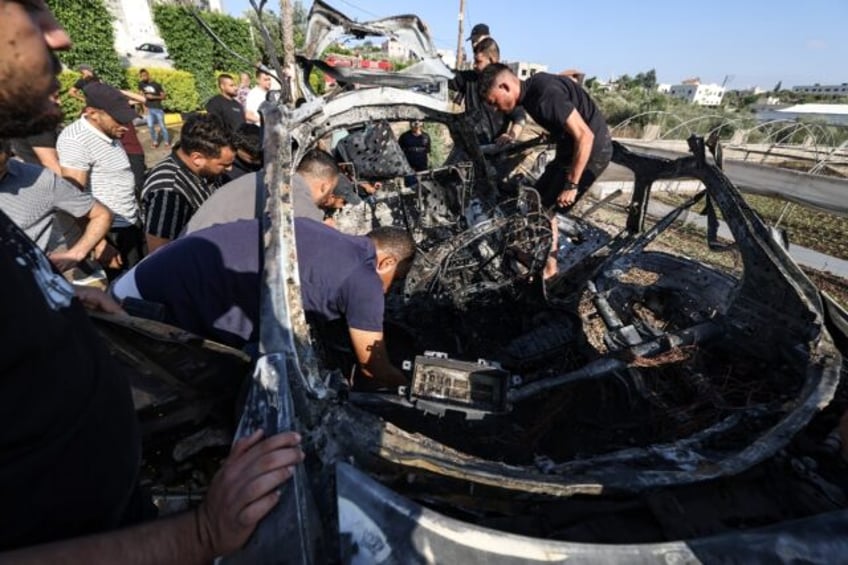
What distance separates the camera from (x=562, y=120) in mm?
3908

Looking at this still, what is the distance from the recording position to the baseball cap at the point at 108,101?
3441mm

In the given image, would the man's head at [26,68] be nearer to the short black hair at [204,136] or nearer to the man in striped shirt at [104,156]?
the short black hair at [204,136]

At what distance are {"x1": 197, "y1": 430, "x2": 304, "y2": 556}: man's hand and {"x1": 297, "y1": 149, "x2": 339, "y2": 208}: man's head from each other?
8.08 ft

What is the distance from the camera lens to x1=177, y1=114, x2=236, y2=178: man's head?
3188 millimetres

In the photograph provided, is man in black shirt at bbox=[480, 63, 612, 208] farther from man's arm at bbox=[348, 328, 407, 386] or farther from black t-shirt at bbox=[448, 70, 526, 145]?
man's arm at bbox=[348, 328, 407, 386]

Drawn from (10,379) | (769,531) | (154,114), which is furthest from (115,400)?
(154,114)

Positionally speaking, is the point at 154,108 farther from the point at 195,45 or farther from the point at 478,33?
the point at 195,45

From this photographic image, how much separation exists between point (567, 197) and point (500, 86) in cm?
124

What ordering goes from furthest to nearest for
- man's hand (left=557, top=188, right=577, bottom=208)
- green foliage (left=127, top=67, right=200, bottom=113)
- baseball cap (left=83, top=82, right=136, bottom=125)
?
green foliage (left=127, top=67, right=200, bottom=113) → man's hand (left=557, top=188, right=577, bottom=208) → baseball cap (left=83, top=82, right=136, bottom=125)

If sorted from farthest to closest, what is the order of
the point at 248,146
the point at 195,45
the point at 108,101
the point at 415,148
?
the point at 195,45 < the point at 415,148 < the point at 248,146 < the point at 108,101

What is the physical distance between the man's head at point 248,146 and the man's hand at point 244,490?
11.4ft

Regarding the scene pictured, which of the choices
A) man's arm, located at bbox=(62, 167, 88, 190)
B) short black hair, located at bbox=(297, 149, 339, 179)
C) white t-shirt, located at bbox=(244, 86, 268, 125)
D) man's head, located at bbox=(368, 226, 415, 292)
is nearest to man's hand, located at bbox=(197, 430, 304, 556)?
man's head, located at bbox=(368, 226, 415, 292)

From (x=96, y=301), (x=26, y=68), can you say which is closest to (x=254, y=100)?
(x=96, y=301)

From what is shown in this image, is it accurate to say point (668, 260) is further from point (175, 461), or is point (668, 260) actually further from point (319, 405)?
point (175, 461)
